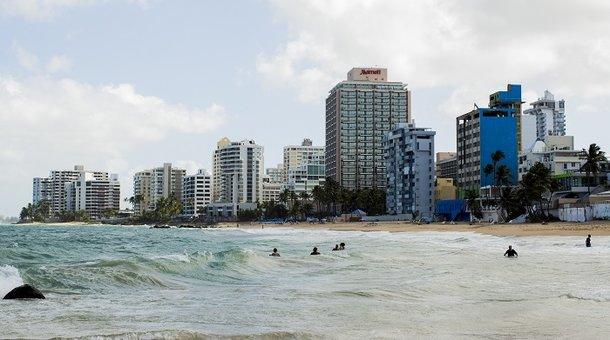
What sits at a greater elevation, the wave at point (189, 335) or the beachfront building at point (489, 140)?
the beachfront building at point (489, 140)

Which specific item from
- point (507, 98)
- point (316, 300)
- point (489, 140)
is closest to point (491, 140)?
point (489, 140)

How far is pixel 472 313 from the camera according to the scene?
1941cm

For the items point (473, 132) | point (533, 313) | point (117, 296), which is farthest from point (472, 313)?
point (473, 132)

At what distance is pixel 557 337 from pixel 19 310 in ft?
48.1

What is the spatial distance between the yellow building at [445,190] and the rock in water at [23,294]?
A: 139096 mm

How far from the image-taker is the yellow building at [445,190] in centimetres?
15775

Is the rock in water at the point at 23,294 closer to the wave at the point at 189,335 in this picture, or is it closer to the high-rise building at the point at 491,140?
the wave at the point at 189,335

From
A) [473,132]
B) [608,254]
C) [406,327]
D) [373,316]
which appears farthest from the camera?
[473,132]

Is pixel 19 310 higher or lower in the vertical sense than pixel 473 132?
lower

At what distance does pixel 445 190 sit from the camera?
15925 cm

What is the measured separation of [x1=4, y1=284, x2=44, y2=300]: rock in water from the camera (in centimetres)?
2206

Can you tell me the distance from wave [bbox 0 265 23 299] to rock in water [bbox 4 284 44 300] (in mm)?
1297

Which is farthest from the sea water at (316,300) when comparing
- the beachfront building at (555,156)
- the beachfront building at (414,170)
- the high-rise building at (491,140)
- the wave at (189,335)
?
the beachfront building at (414,170)

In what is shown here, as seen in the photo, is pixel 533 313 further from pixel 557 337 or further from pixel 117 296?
pixel 117 296
